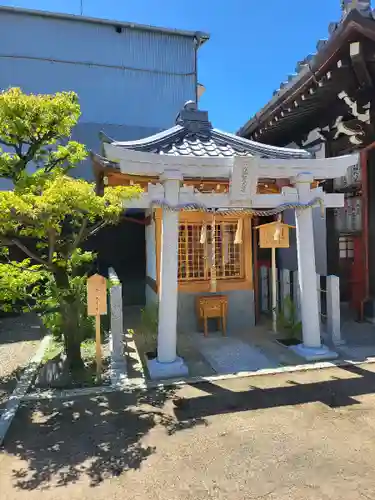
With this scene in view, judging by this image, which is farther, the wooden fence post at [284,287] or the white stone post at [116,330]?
the wooden fence post at [284,287]

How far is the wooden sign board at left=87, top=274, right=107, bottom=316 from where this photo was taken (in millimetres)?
6266

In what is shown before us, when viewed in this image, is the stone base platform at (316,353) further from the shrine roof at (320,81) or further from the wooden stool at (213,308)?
the shrine roof at (320,81)

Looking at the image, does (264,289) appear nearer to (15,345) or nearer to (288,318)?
(288,318)

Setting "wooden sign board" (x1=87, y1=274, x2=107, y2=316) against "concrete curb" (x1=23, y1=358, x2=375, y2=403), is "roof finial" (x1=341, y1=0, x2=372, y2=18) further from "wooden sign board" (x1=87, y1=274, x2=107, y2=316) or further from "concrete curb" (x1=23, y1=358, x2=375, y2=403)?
"wooden sign board" (x1=87, y1=274, x2=107, y2=316)

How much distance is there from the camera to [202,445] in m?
4.17

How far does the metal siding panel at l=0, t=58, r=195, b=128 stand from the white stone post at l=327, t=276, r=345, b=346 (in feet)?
41.9

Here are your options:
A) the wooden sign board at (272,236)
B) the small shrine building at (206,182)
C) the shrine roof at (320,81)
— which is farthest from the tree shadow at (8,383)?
the shrine roof at (320,81)

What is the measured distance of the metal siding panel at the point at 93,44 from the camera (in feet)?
51.2

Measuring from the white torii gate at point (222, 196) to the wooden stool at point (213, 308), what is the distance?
223cm

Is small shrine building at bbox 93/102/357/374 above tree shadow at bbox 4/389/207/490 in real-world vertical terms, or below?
above

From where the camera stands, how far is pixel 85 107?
16.6 meters

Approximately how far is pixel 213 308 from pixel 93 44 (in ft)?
46.4

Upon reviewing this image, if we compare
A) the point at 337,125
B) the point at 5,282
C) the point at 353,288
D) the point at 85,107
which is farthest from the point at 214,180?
the point at 85,107

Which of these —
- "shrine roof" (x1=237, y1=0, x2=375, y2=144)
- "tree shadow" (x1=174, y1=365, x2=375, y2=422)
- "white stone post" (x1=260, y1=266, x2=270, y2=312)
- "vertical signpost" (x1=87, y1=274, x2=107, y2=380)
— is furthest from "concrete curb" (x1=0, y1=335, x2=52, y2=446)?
"shrine roof" (x1=237, y1=0, x2=375, y2=144)
